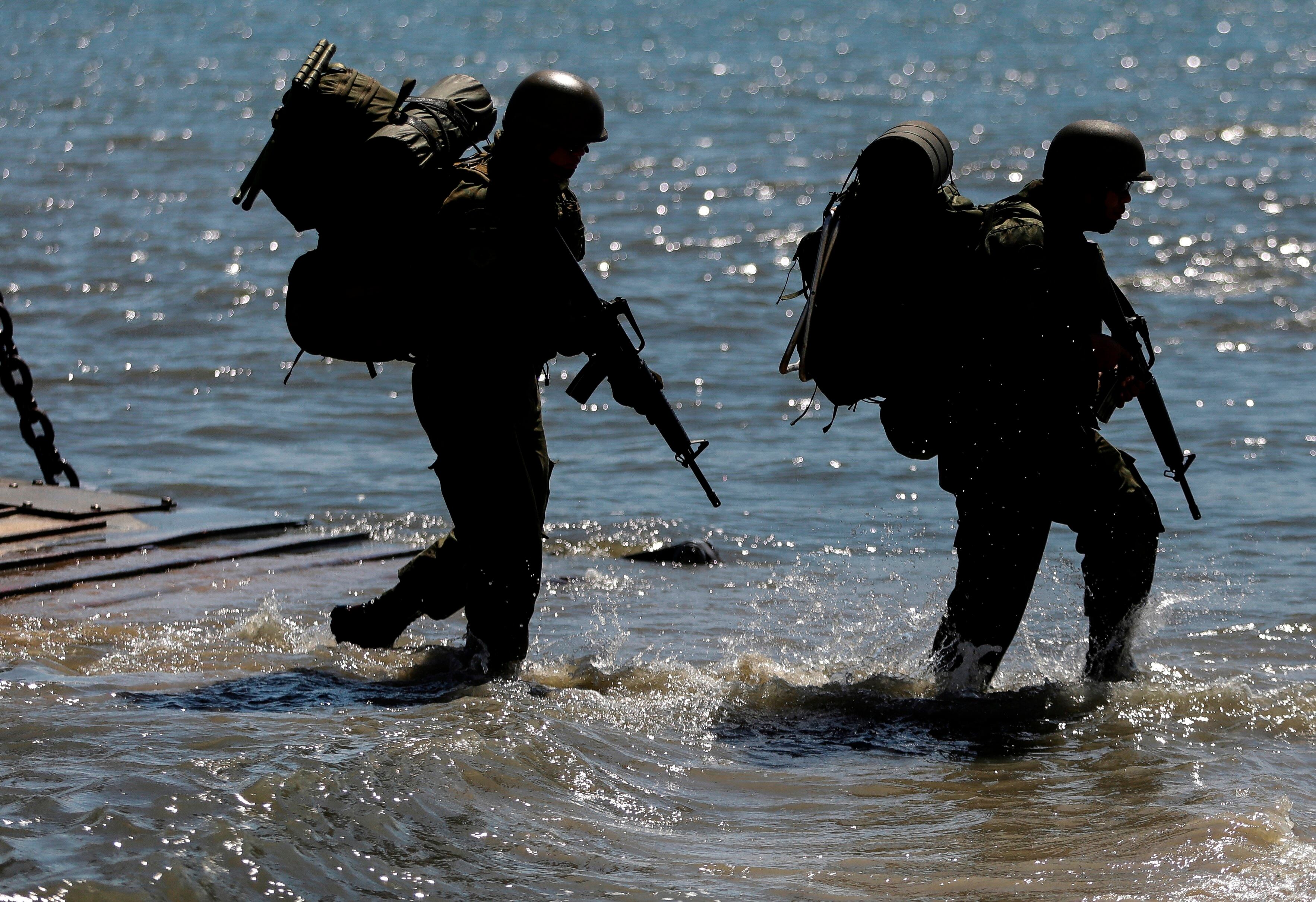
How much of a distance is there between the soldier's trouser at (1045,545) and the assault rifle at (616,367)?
2.70 ft

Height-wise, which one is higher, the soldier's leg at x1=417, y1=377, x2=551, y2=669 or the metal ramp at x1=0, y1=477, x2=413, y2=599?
the soldier's leg at x1=417, y1=377, x2=551, y2=669

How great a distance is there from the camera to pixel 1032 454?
16.8ft

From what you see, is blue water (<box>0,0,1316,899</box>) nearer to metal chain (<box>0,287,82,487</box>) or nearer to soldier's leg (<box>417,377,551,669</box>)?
soldier's leg (<box>417,377,551,669</box>)

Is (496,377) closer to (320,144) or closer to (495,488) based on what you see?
(495,488)

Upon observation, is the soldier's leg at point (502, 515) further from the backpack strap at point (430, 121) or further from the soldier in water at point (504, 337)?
the backpack strap at point (430, 121)

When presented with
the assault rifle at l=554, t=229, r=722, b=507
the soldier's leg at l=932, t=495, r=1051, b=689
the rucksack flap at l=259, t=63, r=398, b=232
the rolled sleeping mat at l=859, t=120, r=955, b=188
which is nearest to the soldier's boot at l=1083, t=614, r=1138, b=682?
the soldier's leg at l=932, t=495, r=1051, b=689

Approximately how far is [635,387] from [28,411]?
3.81 meters

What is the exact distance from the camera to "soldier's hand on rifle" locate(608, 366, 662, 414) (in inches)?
208

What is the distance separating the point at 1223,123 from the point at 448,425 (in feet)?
67.7

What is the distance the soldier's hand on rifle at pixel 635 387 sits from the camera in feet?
17.4

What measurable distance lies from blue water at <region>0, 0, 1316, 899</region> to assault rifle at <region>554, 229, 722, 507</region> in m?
0.33

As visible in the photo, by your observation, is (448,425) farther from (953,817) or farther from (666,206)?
(666,206)

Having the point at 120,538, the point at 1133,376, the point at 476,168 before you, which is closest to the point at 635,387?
the point at 476,168

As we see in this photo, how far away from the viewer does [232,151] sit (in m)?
22.0
